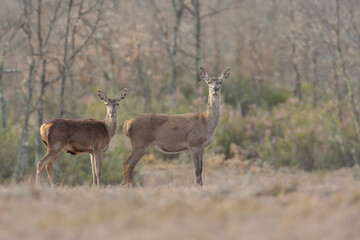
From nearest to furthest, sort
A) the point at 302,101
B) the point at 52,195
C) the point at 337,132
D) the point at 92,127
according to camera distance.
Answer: the point at 52,195 < the point at 92,127 < the point at 337,132 < the point at 302,101

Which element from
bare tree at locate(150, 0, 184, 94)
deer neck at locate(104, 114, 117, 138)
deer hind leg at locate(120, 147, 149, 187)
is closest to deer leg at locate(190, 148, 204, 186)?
deer hind leg at locate(120, 147, 149, 187)

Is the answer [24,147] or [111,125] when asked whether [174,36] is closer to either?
[24,147]

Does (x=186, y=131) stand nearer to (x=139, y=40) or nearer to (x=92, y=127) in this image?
(x=92, y=127)

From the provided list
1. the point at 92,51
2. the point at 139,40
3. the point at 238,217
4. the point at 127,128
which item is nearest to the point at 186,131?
the point at 127,128

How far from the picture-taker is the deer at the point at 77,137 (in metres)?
11.5

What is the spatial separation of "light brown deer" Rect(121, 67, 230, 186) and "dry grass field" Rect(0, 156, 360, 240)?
416 centimetres

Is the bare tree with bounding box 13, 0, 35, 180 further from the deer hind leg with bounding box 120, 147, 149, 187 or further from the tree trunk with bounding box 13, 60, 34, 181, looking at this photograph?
the deer hind leg with bounding box 120, 147, 149, 187

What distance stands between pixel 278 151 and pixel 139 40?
22.7 feet

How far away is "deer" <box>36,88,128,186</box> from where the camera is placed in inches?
452

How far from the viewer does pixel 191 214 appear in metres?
6.67

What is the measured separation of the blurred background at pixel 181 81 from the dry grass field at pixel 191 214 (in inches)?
293

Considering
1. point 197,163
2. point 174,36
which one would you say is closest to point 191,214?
point 197,163

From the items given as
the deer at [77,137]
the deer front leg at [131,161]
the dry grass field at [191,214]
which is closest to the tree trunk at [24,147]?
the deer at [77,137]

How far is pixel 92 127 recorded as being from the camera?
477 inches
